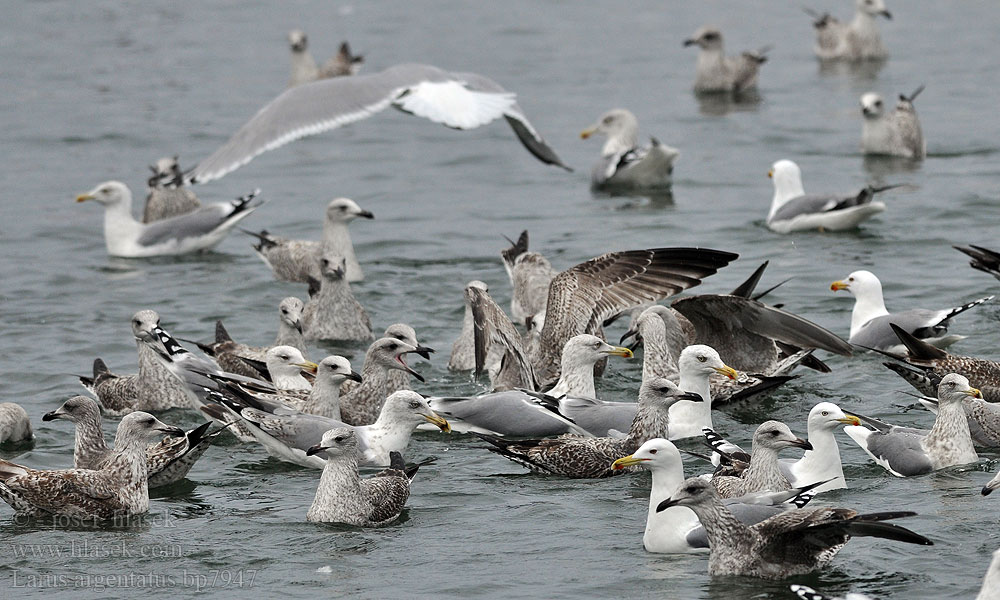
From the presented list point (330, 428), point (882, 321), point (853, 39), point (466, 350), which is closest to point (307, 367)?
point (330, 428)

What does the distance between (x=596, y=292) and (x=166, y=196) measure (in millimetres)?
7768

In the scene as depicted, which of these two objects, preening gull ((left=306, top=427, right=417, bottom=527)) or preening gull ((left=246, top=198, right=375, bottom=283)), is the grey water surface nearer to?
preening gull ((left=306, top=427, right=417, bottom=527))

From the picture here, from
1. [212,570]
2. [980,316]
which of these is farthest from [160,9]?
[212,570]

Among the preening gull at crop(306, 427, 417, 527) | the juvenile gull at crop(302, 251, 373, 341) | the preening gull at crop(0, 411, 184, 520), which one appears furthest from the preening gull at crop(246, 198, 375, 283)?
the preening gull at crop(306, 427, 417, 527)

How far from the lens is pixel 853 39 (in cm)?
2862

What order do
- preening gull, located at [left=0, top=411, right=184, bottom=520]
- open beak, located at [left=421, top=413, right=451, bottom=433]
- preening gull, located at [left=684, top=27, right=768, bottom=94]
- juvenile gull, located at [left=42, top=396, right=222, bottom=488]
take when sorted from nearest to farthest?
preening gull, located at [left=0, top=411, right=184, bottom=520] < juvenile gull, located at [left=42, top=396, right=222, bottom=488] < open beak, located at [left=421, top=413, right=451, bottom=433] < preening gull, located at [left=684, top=27, right=768, bottom=94]

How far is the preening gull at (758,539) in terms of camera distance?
8.25m

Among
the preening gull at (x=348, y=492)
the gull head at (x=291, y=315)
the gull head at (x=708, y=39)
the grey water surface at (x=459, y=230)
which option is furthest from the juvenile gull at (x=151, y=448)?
the gull head at (x=708, y=39)

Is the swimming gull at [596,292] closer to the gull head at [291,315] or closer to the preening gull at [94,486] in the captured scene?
the gull head at [291,315]

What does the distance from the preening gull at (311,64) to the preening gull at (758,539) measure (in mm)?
18712

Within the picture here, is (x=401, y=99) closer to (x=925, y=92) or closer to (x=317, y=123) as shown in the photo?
(x=317, y=123)

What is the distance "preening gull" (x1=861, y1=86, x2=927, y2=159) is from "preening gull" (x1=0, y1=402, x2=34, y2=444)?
1322 cm

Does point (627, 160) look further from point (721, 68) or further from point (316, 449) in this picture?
point (316, 449)

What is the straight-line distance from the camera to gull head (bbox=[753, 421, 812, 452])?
919cm
